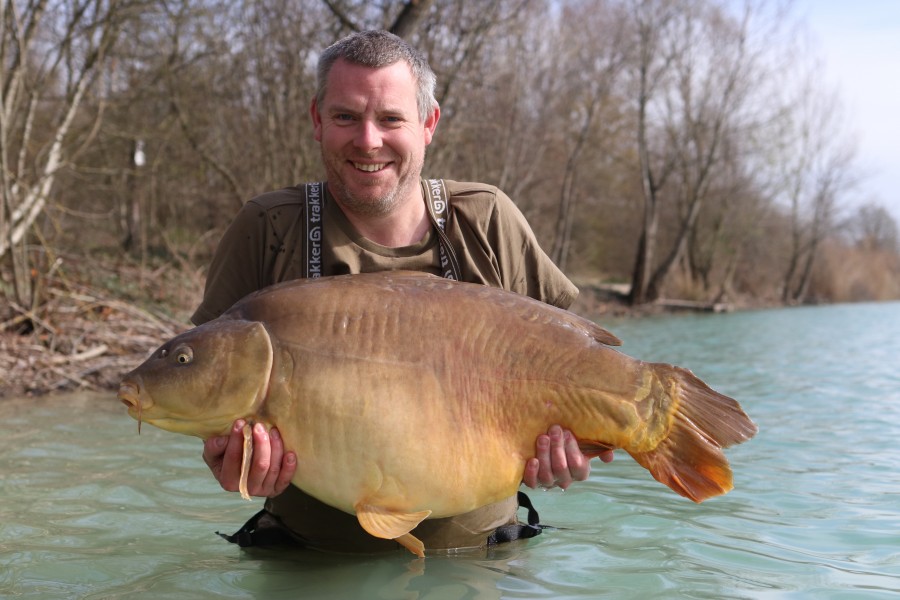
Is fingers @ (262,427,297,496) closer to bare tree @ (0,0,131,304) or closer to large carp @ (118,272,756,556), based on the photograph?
large carp @ (118,272,756,556)

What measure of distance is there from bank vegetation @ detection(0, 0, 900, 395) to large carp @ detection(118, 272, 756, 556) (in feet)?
19.2

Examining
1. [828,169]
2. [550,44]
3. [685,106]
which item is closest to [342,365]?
[550,44]

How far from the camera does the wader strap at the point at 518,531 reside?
326 centimetres

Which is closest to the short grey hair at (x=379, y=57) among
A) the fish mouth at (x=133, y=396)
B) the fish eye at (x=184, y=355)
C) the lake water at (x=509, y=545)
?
the fish eye at (x=184, y=355)

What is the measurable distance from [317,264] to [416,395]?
30.6 inches

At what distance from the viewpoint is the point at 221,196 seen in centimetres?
1561

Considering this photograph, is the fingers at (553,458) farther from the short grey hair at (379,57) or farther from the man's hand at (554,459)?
the short grey hair at (379,57)

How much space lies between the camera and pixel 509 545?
331cm

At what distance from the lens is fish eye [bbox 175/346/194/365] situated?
2.42m

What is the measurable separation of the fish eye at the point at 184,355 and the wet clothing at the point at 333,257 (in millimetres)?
605

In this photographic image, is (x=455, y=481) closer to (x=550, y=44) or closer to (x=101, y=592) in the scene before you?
(x=101, y=592)

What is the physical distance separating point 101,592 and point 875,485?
4238mm

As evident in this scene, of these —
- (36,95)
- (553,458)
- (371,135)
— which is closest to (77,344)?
(36,95)

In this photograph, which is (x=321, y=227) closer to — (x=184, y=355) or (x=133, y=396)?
(x=184, y=355)
